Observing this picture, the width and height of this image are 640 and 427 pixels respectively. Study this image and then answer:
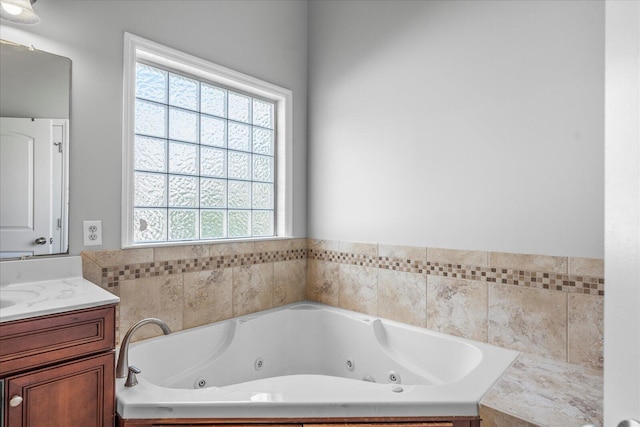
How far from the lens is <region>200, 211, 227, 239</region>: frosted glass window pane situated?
2.33m

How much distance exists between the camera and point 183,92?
223 centimetres

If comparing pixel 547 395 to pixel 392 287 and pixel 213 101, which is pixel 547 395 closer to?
pixel 392 287

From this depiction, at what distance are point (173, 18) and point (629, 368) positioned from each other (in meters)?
2.38

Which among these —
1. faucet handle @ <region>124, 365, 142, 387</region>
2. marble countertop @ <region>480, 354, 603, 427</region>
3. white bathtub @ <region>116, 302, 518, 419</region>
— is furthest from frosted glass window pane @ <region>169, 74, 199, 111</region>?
marble countertop @ <region>480, 354, 603, 427</region>

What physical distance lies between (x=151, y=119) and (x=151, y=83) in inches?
8.1

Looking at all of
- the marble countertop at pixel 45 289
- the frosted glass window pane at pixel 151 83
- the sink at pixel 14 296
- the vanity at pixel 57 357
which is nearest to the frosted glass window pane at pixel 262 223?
the frosted glass window pane at pixel 151 83

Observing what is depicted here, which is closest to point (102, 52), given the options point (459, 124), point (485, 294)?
point (459, 124)

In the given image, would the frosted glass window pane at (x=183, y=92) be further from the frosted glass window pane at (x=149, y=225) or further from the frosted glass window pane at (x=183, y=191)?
the frosted glass window pane at (x=149, y=225)

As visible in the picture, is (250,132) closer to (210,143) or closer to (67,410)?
(210,143)

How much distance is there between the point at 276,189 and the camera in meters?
2.79

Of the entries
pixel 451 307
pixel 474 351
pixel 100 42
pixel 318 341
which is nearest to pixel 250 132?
pixel 100 42

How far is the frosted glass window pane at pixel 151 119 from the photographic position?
2035 millimetres

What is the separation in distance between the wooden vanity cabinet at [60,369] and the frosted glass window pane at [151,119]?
43.4 inches

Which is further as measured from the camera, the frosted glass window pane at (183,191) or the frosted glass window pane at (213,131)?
the frosted glass window pane at (213,131)
